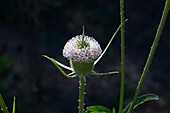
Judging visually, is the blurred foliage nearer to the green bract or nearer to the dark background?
the dark background

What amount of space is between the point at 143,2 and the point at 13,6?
105 inches

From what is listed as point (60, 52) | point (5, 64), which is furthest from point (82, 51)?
point (60, 52)

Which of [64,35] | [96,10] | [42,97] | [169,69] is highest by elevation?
[96,10]

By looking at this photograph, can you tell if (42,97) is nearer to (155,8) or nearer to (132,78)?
(132,78)

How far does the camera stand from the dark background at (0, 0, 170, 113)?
3.12 meters

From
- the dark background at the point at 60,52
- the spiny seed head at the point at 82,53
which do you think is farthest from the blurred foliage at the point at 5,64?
the spiny seed head at the point at 82,53

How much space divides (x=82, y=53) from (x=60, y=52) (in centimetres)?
323

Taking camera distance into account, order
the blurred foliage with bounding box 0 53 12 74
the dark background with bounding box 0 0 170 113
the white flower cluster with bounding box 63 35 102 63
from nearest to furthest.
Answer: the white flower cluster with bounding box 63 35 102 63, the dark background with bounding box 0 0 170 113, the blurred foliage with bounding box 0 53 12 74

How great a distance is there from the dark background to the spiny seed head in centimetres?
174

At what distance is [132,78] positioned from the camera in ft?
12.3

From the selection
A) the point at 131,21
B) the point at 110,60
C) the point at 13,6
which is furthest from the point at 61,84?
the point at 131,21

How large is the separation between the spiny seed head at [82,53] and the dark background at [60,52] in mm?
1743

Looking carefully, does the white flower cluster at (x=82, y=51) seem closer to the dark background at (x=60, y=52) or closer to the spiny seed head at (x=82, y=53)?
the spiny seed head at (x=82, y=53)

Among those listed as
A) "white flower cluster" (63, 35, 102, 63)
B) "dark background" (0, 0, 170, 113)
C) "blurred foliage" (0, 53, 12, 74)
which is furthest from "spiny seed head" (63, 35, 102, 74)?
"blurred foliage" (0, 53, 12, 74)
